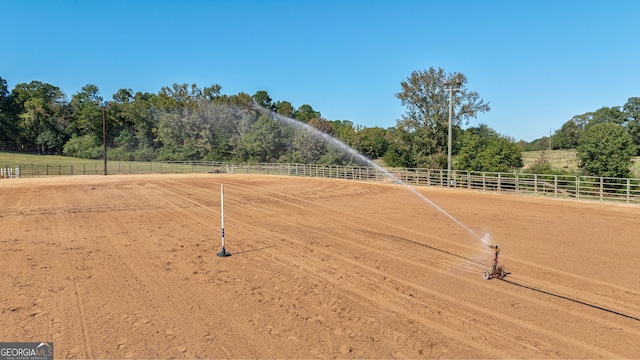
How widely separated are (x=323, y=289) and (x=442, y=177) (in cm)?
2377

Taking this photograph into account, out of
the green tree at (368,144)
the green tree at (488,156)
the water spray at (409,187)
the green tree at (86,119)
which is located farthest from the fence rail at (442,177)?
the green tree at (86,119)

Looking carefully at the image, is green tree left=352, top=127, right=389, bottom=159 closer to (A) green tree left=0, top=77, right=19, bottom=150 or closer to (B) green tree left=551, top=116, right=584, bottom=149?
(B) green tree left=551, top=116, right=584, bottom=149

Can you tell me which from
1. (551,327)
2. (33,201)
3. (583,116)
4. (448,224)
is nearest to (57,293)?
(551,327)

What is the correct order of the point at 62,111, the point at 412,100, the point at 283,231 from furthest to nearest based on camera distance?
the point at 62,111, the point at 412,100, the point at 283,231

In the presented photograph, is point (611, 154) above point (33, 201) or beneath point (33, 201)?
above

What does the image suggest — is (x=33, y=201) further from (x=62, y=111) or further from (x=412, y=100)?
(x=62, y=111)

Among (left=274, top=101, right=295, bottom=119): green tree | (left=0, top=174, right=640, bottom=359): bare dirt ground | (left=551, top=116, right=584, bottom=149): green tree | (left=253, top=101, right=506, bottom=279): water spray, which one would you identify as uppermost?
(left=274, top=101, right=295, bottom=119): green tree

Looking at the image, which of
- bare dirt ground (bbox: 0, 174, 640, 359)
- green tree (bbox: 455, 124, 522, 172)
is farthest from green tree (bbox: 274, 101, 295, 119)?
bare dirt ground (bbox: 0, 174, 640, 359)

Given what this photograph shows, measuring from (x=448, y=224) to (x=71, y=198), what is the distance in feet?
66.8

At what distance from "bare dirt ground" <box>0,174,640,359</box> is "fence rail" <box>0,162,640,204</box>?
7503 mm

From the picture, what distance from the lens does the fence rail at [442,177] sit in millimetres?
19456

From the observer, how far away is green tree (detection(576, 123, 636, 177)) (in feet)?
105

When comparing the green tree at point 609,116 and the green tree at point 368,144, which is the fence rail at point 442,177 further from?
the green tree at point 609,116

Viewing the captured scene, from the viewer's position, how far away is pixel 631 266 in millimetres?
7621
